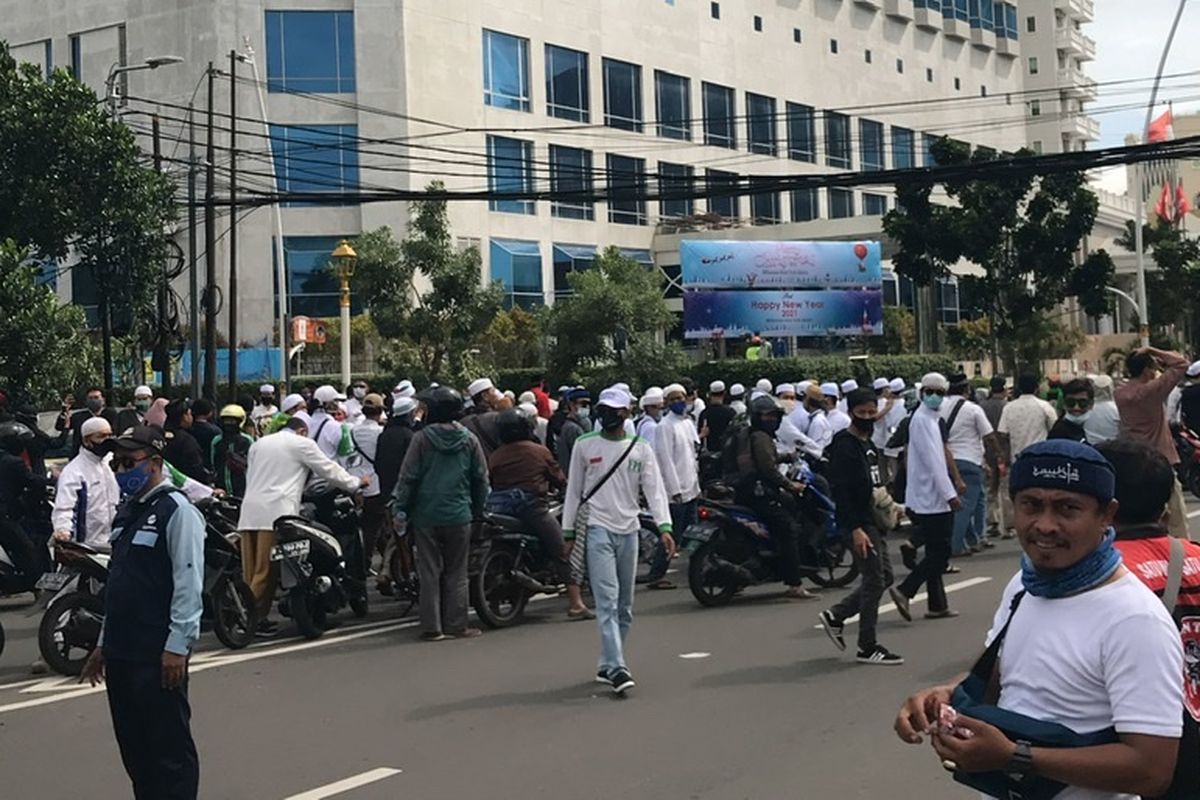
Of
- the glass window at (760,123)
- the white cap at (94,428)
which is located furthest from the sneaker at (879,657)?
the glass window at (760,123)

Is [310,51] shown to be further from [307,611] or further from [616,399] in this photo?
[616,399]

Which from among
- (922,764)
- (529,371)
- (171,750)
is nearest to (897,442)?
(922,764)

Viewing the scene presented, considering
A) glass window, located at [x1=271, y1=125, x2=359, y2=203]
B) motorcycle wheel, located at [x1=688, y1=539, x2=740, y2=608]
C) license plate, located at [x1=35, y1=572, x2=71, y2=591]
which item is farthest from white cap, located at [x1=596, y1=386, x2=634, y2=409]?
glass window, located at [x1=271, y1=125, x2=359, y2=203]

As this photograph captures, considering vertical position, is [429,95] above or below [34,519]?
above

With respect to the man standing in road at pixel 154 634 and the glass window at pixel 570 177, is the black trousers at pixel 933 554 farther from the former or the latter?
the glass window at pixel 570 177

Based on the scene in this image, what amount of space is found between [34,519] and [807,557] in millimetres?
7214

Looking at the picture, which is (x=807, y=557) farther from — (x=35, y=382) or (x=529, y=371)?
(x=529, y=371)

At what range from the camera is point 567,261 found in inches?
2080

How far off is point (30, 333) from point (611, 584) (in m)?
14.8

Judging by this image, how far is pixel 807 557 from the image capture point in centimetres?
1273

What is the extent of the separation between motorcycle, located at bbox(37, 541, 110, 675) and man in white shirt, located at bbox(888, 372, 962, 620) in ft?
18.5

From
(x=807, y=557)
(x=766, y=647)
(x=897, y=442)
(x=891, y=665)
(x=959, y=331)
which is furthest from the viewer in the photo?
(x=959, y=331)

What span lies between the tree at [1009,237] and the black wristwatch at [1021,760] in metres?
32.6

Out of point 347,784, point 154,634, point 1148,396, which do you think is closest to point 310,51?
point 1148,396
